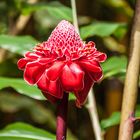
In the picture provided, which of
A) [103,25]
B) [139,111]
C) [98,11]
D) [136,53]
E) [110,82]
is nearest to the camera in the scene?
[136,53]

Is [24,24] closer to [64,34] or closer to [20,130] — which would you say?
[20,130]

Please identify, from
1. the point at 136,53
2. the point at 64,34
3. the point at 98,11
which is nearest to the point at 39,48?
the point at 64,34

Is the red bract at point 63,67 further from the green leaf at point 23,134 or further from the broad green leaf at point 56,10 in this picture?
the broad green leaf at point 56,10

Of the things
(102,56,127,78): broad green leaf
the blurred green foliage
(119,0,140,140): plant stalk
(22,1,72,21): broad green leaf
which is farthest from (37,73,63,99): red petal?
(22,1,72,21): broad green leaf

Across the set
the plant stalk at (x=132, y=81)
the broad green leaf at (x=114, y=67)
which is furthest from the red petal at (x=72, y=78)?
the broad green leaf at (x=114, y=67)

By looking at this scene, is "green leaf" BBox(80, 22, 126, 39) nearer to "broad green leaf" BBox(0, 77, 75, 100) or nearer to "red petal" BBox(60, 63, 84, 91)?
"broad green leaf" BBox(0, 77, 75, 100)
